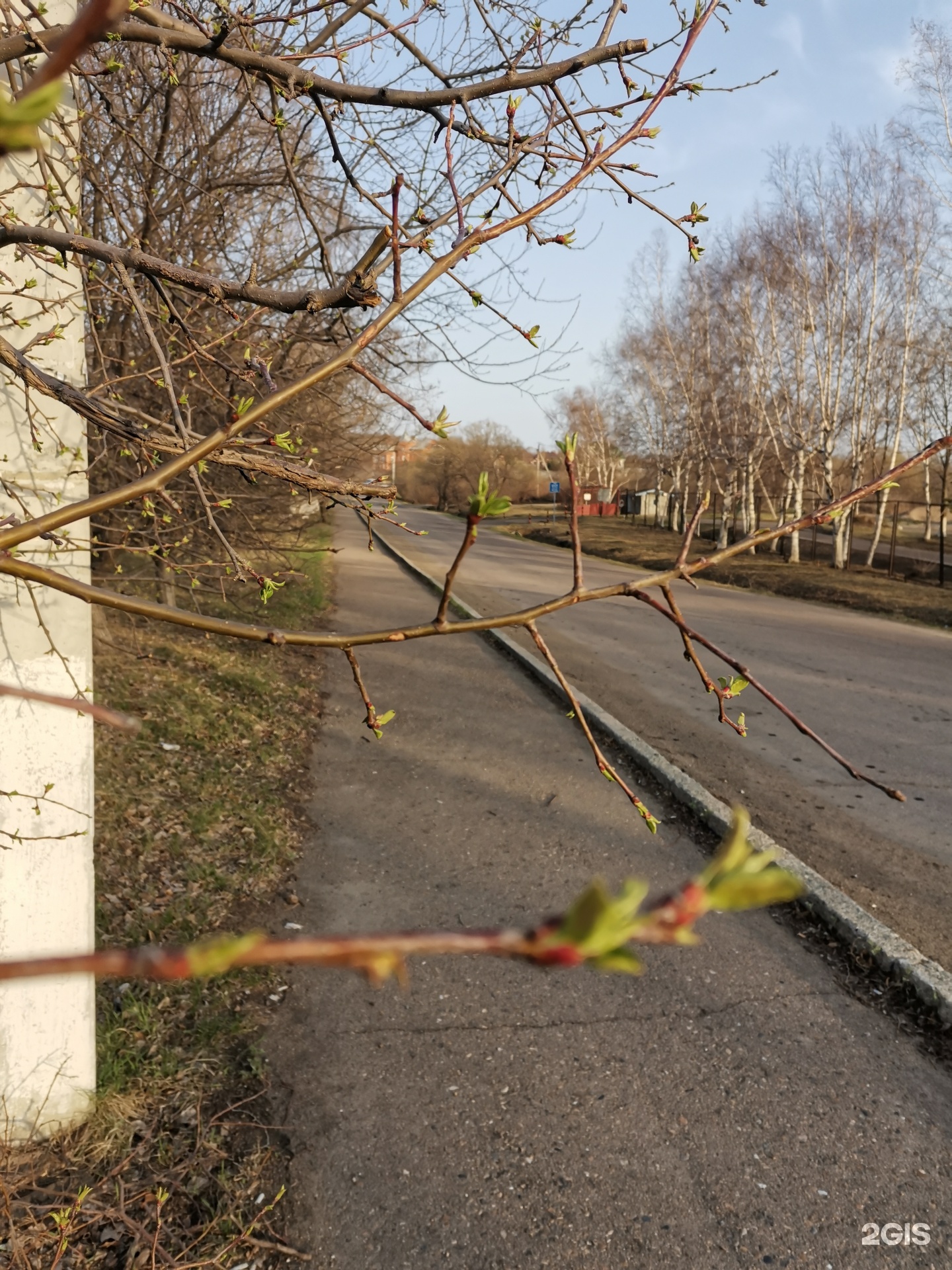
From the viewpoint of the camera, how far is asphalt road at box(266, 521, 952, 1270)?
8.59 feet

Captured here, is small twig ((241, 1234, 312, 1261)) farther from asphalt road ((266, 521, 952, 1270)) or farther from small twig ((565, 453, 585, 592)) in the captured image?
small twig ((565, 453, 585, 592))

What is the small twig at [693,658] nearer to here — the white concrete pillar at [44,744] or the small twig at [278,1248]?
the white concrete pillar at [44,744]

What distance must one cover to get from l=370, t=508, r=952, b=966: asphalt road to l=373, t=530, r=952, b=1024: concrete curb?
18 cm

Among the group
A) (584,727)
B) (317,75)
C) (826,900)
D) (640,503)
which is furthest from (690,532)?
(640,503)

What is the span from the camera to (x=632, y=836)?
542cm

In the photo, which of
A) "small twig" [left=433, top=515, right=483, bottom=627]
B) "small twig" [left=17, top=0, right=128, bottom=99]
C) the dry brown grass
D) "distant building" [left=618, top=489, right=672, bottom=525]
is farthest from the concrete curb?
"distant building" [left=618, top=489, right=672, bottom=525]

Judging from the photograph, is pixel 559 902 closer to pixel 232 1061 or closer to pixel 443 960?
pixel 443 960

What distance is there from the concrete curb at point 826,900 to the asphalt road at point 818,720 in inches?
7.0

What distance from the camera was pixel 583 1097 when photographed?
3.19 meters

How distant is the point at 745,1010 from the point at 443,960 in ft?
4.18

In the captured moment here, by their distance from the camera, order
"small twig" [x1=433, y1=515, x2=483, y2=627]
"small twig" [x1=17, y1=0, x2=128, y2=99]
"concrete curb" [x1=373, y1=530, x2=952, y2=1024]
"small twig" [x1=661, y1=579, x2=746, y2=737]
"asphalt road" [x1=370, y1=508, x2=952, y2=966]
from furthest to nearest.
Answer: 1. "asphalt road" [x1=370, y1=508, x2=952, y2=966]
2. "concrete curb" [x1=373, y1=530, x2=952, y2=1024]
3. "small twig" [x1=661, y1=579, x2=746, y2=737]
4. "small twig" [x1=433, y1=515, x2=483, y2=627]
5. "small twig" [x1=17, y1=0, x2=128, y2=99]

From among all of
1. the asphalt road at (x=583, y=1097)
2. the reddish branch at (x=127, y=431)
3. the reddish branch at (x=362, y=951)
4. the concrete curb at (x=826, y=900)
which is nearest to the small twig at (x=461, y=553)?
the reddish branch at (x=362, y=951)

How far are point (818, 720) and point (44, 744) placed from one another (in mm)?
6705

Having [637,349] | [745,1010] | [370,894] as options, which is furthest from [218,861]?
[637,349]
